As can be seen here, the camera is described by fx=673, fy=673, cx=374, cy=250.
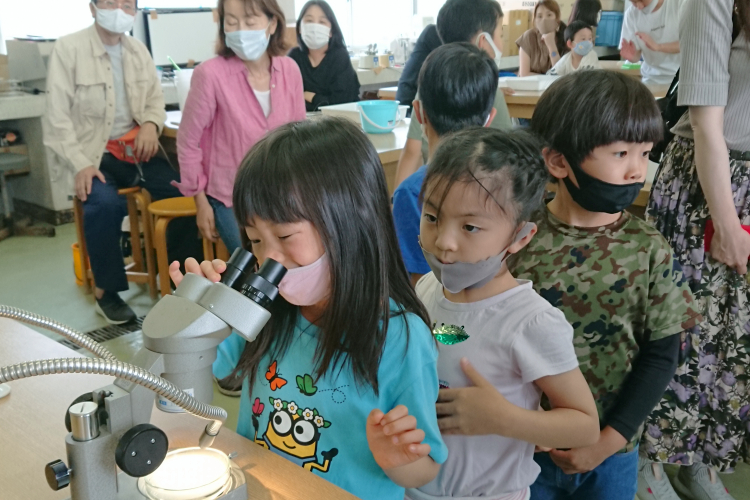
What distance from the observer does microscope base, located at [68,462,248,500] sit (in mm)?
712

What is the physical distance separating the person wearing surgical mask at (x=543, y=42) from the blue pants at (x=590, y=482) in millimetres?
4750

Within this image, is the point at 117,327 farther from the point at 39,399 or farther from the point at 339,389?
the point at 339,389

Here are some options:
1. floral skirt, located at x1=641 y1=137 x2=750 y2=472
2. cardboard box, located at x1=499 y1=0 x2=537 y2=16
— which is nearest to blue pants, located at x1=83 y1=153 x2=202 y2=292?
floral skirt, located at x1=641 y1=137 x2=750 y2=472

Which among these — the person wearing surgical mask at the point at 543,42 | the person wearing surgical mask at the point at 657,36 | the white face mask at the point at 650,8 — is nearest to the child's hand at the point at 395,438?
the person wearing surgical mask at the point at 657,36

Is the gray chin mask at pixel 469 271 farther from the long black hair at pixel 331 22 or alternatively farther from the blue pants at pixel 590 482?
the long black hair at pixel 331 22

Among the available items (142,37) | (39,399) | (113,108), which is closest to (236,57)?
(113,108)

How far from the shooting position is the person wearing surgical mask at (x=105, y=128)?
3135 millimetres

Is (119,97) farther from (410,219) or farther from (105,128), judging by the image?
(410,219)

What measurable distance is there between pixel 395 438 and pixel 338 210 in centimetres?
29

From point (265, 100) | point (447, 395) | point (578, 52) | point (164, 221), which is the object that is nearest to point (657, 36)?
point (578, 52)

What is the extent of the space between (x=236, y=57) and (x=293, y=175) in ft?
6.04

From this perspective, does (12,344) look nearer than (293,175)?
No

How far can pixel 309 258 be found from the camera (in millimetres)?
861

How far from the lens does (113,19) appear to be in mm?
3164
